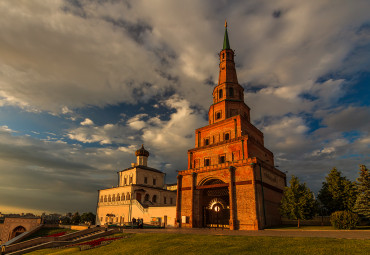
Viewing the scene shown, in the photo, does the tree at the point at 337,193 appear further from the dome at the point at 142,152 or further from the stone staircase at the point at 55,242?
the dome at the point at 142,152

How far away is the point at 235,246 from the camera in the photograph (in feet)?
50.6

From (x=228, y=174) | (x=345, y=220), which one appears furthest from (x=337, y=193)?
(x=228, y=174)

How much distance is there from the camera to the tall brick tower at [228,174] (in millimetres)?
27766

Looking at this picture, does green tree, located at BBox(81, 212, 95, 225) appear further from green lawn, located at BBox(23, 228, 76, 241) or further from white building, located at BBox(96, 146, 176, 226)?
green lawn, located at BBox(23, 228, 76, 241)

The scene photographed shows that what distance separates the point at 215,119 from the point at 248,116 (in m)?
5.52

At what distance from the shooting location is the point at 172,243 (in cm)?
1803

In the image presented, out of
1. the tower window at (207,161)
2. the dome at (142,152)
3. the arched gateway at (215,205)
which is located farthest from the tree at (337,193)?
the dome at (142,152)

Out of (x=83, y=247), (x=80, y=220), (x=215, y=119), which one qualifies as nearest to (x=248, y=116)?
(x=215, y=119)

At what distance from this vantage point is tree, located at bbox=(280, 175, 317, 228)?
26234 millimetres

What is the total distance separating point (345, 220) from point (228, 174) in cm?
1252

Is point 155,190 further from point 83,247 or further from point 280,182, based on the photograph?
point 83,247

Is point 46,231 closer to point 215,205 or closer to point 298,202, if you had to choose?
point 215,205

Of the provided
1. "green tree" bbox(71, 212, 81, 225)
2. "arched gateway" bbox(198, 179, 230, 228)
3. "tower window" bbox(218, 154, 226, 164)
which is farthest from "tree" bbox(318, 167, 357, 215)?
"green tree" bbox(71, 212, 81, 225)

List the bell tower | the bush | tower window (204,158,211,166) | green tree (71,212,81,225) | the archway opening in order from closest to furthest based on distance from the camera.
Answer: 1. the bush
2. tower window (204,158,211,166)
3. the bell tower
4. the archway opening
5. green tree (71,212,81,225)
